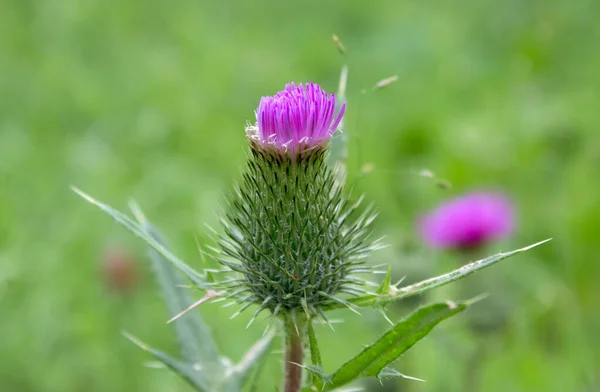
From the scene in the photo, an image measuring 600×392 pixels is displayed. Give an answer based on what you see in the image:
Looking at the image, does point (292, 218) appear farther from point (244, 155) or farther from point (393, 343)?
point (244, 155)

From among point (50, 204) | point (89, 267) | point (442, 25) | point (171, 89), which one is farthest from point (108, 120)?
point (442, 25)

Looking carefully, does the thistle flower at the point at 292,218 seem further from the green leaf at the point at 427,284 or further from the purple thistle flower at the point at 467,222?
the purple thistle flower at the point at 467,222

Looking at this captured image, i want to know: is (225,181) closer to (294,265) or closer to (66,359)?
(66,359)

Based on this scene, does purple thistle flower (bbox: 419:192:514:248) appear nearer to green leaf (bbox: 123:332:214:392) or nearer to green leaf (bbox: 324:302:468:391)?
green leaf (bbox: 123:332:214:392)

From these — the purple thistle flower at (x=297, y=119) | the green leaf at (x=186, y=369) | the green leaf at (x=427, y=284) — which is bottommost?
the green leaf at (x=186, y=369)

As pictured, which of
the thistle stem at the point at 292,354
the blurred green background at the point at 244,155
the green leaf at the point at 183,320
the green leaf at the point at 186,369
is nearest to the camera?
the green leaf at the point at 186,369

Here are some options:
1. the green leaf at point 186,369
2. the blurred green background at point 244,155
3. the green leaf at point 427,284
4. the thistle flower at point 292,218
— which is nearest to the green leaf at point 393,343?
the green leaf at point 427,284

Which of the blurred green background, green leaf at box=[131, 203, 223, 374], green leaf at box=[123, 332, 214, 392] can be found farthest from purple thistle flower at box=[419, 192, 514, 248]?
green leaf at box=[123, 332, 214, 392]
